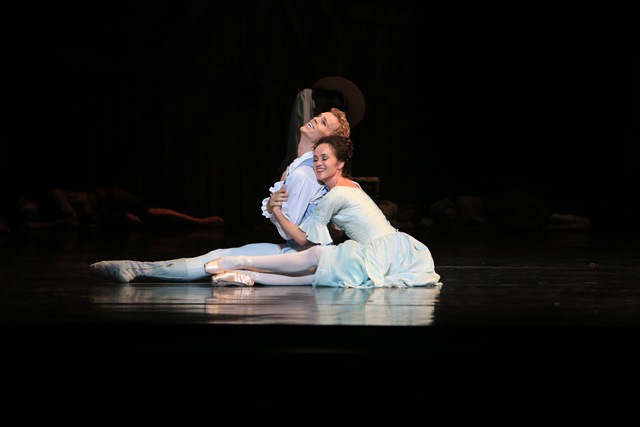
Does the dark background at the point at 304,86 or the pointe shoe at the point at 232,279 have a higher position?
the dark background at the point at 304,86

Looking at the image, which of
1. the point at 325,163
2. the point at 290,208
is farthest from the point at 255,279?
the point at 325,163

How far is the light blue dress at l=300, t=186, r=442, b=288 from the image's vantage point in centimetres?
505

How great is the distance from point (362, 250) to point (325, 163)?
19.1 inches

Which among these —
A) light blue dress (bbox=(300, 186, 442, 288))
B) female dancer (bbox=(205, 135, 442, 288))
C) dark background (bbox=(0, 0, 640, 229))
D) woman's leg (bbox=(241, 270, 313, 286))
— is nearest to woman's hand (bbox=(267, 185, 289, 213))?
female dancer (bbox=(205, 135, 442, 288))

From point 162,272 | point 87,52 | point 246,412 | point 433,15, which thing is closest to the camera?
point 246,412

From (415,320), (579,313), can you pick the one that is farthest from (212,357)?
(579,313)

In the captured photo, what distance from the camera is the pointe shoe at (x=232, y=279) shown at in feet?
16.6

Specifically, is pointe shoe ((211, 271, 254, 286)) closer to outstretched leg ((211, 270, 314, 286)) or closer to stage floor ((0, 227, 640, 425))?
outstretched leg ((211, 270, 314, 286))

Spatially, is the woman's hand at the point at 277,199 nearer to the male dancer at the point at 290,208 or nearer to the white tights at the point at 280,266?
the male dancer at the point at 290,208

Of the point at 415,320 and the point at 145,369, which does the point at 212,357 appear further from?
the point at 415,320

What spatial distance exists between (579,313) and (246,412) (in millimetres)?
1432

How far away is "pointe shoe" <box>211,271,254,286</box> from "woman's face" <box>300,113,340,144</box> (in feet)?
2.67

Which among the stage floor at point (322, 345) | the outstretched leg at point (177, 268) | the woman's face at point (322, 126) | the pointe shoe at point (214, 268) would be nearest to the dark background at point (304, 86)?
the woman's face at point (322, 126)

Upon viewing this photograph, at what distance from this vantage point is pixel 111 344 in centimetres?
371
